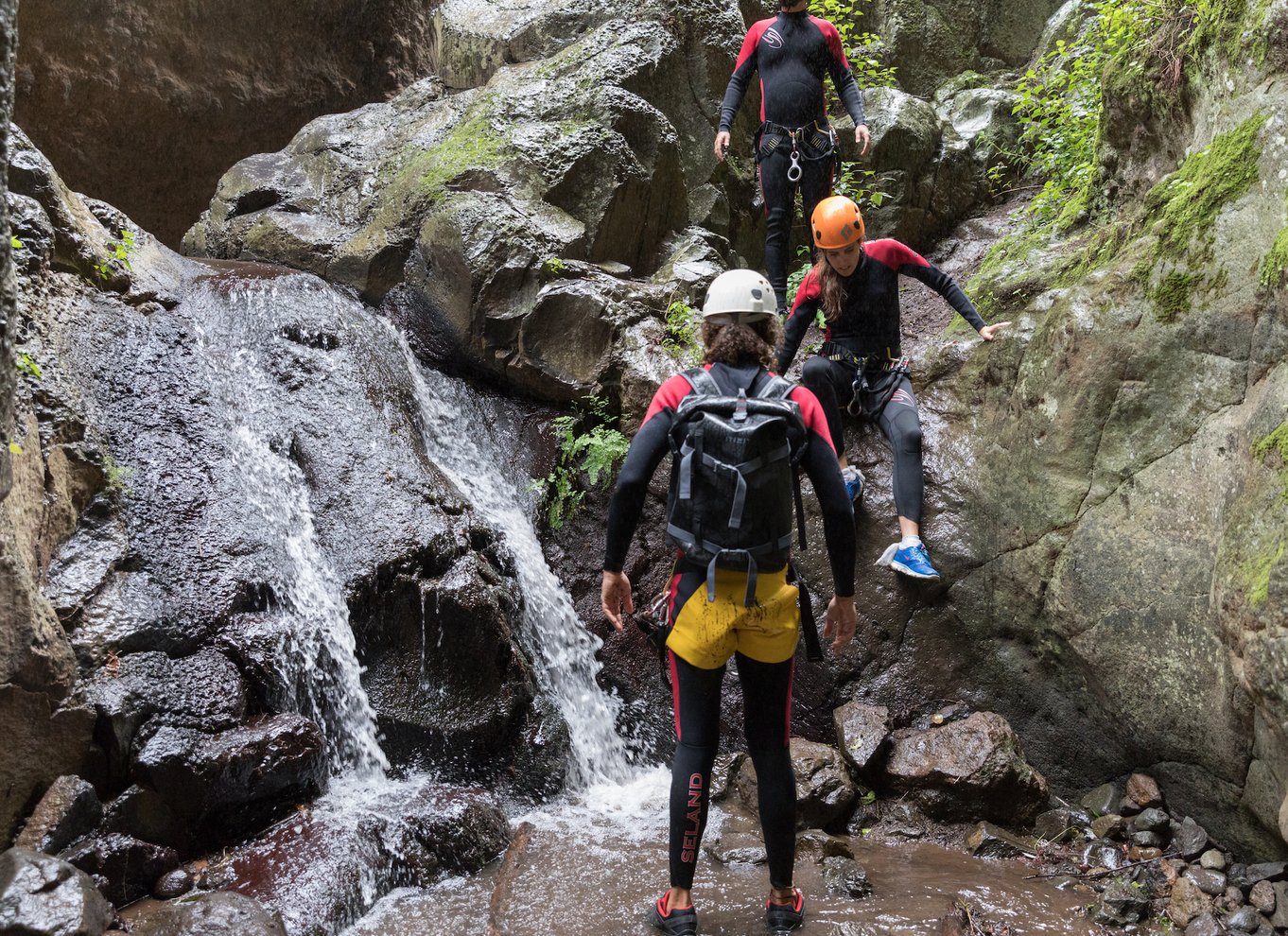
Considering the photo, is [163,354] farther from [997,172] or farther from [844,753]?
[997,172]

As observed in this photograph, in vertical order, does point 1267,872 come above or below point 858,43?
below

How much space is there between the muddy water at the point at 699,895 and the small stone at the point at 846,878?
0.15 feet

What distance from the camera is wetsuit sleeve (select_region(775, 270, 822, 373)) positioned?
5.35 meters

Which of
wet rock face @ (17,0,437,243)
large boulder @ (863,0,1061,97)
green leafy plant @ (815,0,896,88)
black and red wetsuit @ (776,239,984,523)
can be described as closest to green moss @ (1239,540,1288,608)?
black and red wetsuit @ (776,239,984,523)

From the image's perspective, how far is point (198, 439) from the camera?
583cm

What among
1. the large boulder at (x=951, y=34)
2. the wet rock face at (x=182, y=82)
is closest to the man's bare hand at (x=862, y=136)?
the large boulder at (x=951, y=34)

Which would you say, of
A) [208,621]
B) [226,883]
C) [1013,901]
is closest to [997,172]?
[1013,901]

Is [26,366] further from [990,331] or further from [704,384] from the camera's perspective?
[990,331]

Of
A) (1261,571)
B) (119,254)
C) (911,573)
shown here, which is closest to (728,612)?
(1261,571)

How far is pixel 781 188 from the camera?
21.2 feet

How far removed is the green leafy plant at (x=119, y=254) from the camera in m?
6.44

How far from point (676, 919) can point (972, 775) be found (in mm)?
2044

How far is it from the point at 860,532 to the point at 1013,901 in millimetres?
2352

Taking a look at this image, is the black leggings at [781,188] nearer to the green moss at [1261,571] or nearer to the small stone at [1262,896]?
the green moss at [1261,571]
